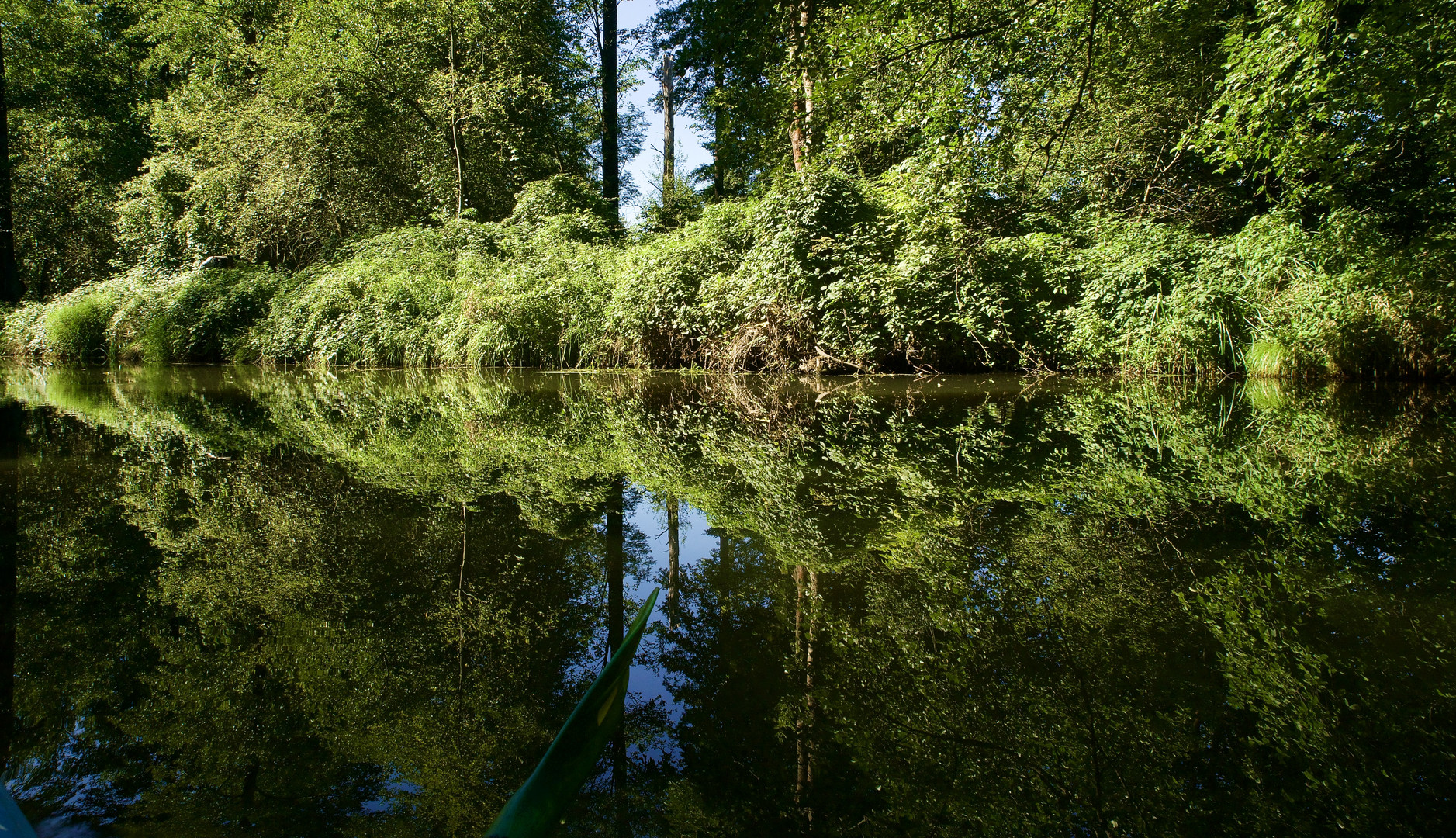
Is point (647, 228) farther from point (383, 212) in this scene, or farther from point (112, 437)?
point (112, 437)

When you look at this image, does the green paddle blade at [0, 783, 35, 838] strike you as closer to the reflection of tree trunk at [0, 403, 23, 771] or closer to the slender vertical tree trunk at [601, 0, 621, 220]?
the reflection of tree trunk at [0, 403, 23, 771]

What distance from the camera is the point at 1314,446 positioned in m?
4.12

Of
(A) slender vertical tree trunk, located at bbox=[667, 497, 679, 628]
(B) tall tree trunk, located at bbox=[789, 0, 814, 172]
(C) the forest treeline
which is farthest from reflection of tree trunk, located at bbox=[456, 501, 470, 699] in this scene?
(B) tall tree trunk, located at bbox=[789, 0, 814, 172]

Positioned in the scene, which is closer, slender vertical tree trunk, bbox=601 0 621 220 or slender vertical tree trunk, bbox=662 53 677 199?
slender vertical tree trunk, bbox=601 0 621 220

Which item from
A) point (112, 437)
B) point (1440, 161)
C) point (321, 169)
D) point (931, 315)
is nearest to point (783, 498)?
point (112, 437)

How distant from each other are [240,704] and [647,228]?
16283 millimetres

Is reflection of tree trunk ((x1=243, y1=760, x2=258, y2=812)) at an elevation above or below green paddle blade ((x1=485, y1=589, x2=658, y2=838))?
below

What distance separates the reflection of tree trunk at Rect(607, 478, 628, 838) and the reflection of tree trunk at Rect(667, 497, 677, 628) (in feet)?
0.48

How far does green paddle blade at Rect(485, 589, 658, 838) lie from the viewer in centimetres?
42

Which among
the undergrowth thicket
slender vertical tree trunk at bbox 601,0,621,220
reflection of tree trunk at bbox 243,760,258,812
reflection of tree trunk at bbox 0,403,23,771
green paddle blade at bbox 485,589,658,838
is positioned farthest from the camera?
slender vertical tree trunk at bbox 601,0,621,220

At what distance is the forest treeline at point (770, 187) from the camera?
766 cm

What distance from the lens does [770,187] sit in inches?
445

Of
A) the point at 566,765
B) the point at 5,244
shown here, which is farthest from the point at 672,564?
the point at 5,244

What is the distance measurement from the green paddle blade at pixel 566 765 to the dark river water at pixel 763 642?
0.77m
